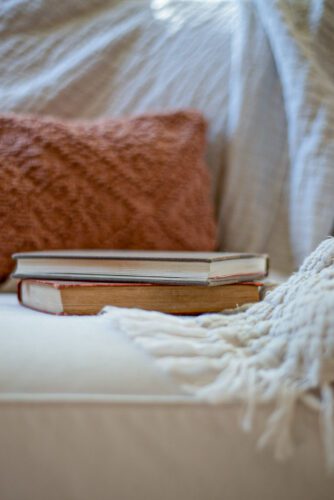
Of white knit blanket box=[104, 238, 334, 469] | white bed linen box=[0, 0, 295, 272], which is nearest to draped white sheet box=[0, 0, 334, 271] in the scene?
white bed linen box=[0, 0, 295, 272]

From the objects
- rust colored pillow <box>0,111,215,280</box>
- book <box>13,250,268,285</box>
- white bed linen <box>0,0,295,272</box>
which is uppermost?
white bed linen <box>0,0,295,272</box>

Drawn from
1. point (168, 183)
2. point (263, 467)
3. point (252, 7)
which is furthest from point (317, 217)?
point (263, 467)

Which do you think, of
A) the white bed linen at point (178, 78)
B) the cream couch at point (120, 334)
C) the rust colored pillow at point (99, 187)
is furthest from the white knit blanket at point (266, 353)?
the white bed linen at point (178, 78)

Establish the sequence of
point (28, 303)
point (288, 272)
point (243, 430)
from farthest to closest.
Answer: point (288, 272), point (28, 303), point (243, 430)

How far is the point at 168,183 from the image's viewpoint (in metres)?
0.84

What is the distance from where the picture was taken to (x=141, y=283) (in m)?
0.60

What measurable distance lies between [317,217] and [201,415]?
1.73ft

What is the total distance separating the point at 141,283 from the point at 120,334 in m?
0.12

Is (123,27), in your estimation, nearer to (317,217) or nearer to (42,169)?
(42,169)

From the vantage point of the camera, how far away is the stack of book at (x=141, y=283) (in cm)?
59

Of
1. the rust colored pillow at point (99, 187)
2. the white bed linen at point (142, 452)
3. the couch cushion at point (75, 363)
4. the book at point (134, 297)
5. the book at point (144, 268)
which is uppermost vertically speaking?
the rust colored pillow at point (99, 187)

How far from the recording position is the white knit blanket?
0.40 m

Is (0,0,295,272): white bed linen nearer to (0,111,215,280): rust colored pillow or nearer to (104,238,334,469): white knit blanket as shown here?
(0,111,215,280): rust colored pillow

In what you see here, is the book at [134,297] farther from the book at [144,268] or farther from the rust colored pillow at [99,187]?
the rust colored pillow at [99,187]
